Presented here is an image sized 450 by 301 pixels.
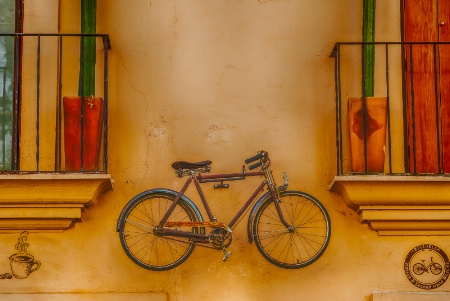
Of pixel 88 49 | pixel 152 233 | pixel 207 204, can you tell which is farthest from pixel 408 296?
pixel 88 49

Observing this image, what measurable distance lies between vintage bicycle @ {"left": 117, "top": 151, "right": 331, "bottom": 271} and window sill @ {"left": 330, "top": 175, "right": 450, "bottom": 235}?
0.36 metres

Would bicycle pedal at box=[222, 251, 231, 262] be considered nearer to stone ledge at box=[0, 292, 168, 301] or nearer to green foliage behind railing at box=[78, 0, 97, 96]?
stone ledge at box=[0, 292, 168, 301]

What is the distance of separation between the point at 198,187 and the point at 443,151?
2.17 meters

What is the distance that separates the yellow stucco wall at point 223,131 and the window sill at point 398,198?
0.84 feet

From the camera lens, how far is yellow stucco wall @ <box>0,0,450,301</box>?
27.7ft

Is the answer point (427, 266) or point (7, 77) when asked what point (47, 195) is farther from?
point (427, 266)

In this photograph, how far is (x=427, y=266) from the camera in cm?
849

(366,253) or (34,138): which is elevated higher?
(34,138)

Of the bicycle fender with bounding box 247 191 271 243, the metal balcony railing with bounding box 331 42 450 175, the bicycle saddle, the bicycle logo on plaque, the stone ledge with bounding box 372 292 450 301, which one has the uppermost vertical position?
the metal balcony railing with bounding box 331 42 450 175

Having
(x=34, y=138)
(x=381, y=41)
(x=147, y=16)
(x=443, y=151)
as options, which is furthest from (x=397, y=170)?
(x=34, y=138)

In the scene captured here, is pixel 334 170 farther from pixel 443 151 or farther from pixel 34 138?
pixel 34 138

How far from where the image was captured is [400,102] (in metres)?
8.77

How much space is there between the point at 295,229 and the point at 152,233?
1.21 metres

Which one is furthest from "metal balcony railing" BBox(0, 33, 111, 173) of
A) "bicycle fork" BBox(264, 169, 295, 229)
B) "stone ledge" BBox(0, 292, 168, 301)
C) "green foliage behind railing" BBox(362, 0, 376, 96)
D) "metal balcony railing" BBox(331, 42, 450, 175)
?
"green foliage behind railing" BBox(362, 0, 376, 96)
